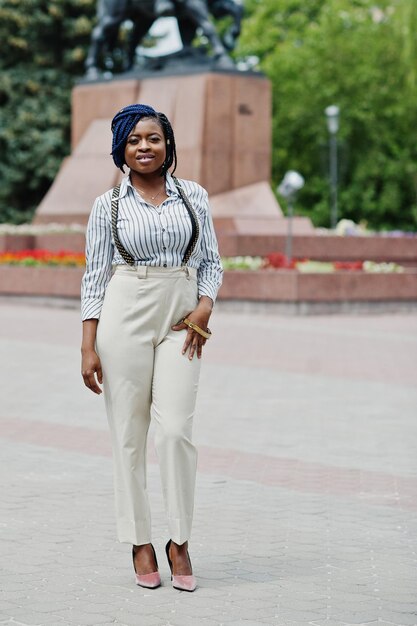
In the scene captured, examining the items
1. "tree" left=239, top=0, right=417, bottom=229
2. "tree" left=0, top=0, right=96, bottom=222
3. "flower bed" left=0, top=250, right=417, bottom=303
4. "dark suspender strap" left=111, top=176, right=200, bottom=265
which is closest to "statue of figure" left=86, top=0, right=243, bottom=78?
"flower bed" left=0, top=250, right=417, bottom=303

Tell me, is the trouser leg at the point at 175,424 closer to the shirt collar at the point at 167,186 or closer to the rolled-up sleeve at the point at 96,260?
the rolled-up sleeve at the point at 96,260

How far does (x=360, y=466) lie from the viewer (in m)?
7.62

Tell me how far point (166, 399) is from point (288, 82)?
137ft

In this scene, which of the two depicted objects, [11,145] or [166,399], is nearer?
[166,399]

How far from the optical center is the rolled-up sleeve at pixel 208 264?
495 centimetres

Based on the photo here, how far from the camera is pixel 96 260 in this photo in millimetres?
4859

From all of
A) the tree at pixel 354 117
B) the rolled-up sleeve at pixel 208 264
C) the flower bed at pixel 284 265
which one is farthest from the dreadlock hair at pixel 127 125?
the tree at pixel 354 117

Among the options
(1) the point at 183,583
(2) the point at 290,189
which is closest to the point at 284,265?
(2) the point at 290,189

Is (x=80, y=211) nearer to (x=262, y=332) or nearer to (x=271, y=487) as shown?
(x=262, y=332)

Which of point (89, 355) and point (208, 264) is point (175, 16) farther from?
point (89, 355)

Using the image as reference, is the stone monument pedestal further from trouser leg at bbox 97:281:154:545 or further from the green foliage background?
trouser leg at bbox 97:281:154:545

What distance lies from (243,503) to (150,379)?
6.01 feet

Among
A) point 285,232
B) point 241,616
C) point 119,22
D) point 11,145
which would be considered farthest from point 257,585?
point 11,145

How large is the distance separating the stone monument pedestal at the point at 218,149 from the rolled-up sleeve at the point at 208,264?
17878 mm
